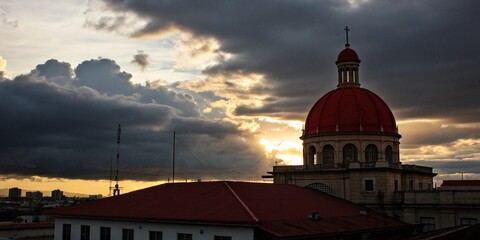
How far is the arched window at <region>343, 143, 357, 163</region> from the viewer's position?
6617 centimetres

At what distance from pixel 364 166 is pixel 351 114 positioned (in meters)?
7.27

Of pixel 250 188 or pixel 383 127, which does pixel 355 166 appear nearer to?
pixel 383 127

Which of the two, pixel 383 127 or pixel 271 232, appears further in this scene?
→ pixel 383 127

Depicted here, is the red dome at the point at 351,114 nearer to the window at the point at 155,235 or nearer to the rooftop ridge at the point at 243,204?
the rooftop ridge at the point at 243,204

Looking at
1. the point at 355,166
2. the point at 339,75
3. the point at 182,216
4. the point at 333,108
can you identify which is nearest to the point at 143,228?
the point at 182,216

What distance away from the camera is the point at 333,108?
68750 millimetres

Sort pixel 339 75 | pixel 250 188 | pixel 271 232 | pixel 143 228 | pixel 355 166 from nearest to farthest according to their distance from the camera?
pixel 271 232 < pixel 143 228 < pixel 250 188 < pixel 355 166 < pixel 339 75

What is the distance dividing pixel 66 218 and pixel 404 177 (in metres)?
38.0

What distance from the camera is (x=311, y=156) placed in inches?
2741

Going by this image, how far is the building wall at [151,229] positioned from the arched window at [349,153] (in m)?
27.7

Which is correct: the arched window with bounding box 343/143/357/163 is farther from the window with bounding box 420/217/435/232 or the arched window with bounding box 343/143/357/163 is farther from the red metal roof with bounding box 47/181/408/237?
the window with bounding box 420/217/435/232

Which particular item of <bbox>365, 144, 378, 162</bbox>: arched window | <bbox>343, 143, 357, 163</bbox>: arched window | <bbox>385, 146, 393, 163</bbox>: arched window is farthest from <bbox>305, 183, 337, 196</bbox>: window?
<bbox>385, 146, 393, 163</bbox>: arched window

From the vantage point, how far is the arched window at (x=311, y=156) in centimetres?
6919

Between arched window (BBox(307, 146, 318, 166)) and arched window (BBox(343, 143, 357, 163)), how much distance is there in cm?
417
